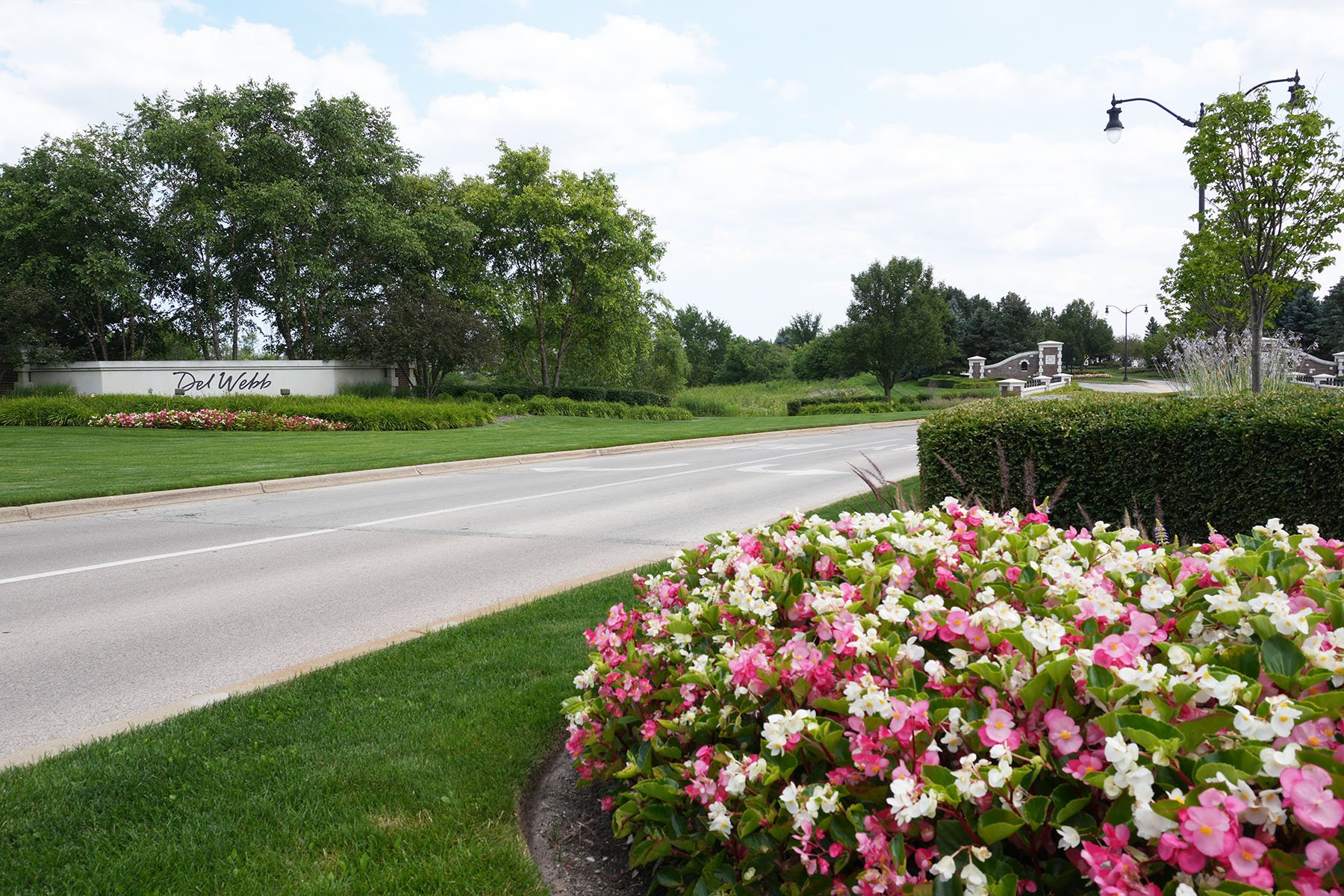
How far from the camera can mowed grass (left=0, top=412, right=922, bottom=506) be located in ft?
41.9

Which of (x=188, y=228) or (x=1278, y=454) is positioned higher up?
(x=188, y=228)

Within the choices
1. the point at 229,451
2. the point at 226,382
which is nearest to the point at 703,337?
the point at 226,382

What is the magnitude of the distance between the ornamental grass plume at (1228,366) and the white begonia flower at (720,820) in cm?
1199

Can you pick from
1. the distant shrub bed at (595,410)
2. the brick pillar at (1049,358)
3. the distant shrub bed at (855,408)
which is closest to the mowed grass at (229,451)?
the distant shrub bed at (595,410)

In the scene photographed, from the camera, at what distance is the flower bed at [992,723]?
64.0 inches

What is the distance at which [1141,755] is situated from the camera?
1735mm

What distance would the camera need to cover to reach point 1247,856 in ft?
4.94

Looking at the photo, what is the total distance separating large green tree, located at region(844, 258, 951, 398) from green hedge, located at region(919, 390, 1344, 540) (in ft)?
150

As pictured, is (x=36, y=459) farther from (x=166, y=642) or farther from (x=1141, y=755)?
(x=1141, y=755)

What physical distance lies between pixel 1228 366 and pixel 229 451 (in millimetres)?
19494

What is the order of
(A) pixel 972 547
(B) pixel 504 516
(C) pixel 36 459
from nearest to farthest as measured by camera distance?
1. (A) pixel 972 547
2. (B) pixel 504 516
3. (C) pixel 36 459

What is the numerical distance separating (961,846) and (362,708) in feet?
9.52

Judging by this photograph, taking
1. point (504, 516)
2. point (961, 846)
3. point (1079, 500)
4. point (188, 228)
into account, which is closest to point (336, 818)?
point (961, 846)

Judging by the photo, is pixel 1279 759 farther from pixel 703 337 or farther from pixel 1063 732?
pixel 703 337
